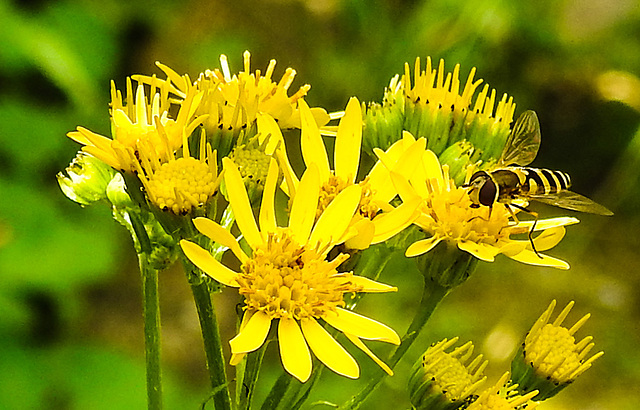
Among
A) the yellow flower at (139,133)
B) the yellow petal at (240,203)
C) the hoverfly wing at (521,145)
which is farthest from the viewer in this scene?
the hoverfly wing at (521,145)

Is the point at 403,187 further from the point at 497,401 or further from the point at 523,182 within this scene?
the point at 523,182

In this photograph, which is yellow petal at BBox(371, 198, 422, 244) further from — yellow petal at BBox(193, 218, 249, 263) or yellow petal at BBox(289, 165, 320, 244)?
yellow petal at BBox(193, 218, 249, 263)

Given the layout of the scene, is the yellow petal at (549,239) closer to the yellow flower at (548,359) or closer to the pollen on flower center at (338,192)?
the yellow flower at (548,359)

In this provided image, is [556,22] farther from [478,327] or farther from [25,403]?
[25,403]

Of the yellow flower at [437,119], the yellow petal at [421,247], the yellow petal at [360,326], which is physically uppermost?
the yellow flower at [437,119]

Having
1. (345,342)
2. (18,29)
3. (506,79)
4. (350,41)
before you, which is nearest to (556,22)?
(506,79)

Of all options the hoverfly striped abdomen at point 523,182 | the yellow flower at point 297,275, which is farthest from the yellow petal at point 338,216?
the hoverfly striped abdomen at point 523,182
